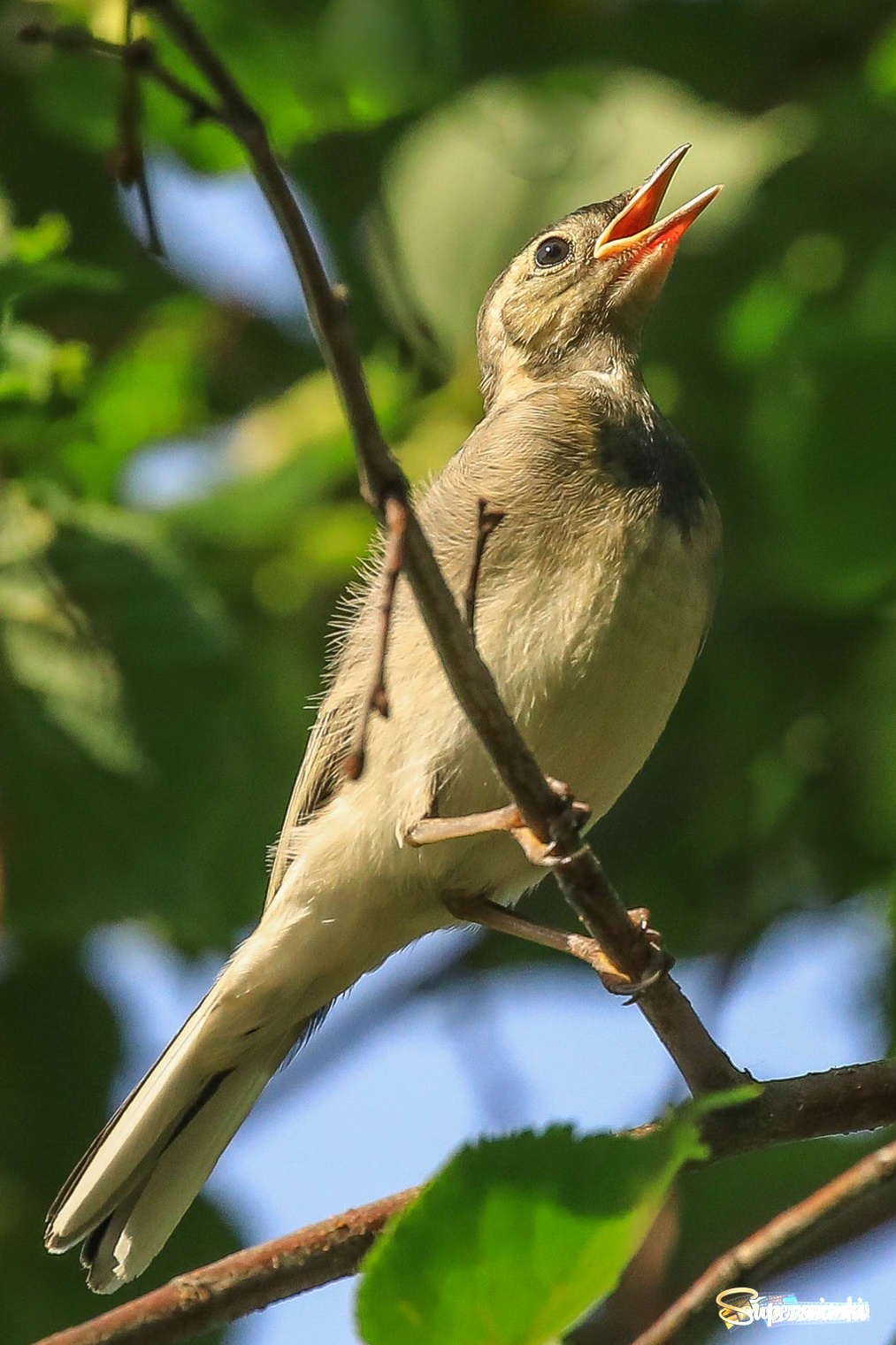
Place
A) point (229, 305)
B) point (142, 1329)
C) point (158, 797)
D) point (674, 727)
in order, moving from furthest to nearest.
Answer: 1. point (229, 305)
2. point (674, 727)
3. point (158, 797)
4. point (142, 1329)

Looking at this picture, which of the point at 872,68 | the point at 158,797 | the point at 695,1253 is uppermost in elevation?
the point at 872,68

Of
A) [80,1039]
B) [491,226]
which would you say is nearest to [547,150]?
[491,226]

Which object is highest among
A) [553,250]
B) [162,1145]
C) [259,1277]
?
[553,250]

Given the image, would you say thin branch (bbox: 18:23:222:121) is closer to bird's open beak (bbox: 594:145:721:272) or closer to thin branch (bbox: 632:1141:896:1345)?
thin branch (bbox: 632:1141:896:1345)

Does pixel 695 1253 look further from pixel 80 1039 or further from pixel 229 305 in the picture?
pixel 229 305

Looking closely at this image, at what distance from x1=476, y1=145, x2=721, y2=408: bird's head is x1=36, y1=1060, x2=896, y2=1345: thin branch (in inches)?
93.9

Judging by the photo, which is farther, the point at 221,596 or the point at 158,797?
the point at 221,596

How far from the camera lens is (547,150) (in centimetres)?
500

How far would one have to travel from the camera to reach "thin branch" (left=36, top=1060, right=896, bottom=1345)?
9.65 feet

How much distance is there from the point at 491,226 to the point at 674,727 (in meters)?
1.65

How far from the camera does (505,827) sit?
321 cm

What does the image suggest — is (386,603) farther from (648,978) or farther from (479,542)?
(648,978)

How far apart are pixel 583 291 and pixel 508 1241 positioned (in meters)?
3.41

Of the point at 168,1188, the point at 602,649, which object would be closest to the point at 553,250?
the point at 602,649
